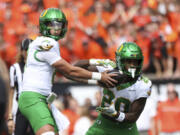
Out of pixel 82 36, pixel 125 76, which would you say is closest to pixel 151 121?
pixel 82 36

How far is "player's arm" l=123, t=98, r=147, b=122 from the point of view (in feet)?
15.4

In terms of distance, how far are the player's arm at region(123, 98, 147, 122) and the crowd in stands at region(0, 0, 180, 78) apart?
15.3 ft

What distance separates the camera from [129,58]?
4.62m

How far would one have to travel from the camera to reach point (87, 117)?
8.02 m

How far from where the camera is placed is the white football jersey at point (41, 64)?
15.0ft

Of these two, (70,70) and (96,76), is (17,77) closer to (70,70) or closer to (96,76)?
(70,70)

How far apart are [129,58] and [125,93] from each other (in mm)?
443

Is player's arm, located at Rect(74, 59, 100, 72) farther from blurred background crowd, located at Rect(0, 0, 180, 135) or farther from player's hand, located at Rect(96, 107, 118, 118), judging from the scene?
blurred background crowd, located at Rect(0, 0, 180, 135)

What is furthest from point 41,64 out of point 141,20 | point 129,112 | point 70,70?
point 141,20

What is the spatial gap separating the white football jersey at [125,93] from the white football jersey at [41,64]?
2.08 feet

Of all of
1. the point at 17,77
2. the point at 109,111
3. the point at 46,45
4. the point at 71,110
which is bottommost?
the point at 71,110

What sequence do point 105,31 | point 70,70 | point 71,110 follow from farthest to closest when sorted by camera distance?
1. point 105,31
2. point 71,110
3. point 70,70

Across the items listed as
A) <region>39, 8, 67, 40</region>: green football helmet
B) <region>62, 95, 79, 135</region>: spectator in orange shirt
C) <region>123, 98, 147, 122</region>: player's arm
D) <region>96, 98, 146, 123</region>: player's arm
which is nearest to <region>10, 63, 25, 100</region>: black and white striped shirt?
<region>39, 8, 67, 40</region>: green football helmet

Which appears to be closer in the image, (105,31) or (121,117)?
(121,117)
